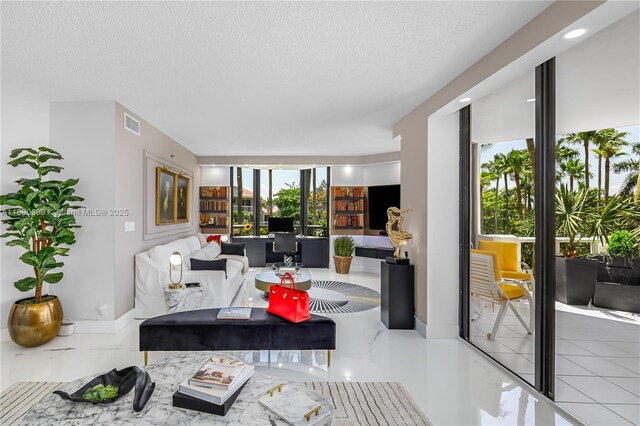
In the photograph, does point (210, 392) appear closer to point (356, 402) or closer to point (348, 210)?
point (356, 402)

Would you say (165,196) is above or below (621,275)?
above

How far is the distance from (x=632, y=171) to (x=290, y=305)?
264 centimetres

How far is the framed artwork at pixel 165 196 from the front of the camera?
500 centimetres

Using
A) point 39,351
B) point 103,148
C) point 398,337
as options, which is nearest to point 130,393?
point 39,351

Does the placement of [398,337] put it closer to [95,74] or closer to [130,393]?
[130,393]

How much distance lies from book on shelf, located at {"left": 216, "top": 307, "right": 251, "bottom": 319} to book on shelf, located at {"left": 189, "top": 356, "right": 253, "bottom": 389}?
954 millimetres

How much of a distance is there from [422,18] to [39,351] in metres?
4.76

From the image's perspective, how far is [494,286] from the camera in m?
3.21

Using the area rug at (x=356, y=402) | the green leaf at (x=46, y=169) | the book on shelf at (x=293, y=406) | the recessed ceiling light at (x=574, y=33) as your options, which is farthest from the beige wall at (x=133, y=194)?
the recessed ceiling light at (x=574, y=33)

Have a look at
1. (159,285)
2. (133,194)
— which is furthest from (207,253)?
(133,194)

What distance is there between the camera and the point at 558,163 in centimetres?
237

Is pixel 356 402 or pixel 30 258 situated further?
pixel 30 258

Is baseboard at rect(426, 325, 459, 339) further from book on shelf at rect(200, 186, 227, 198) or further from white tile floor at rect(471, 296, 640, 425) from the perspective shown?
book on shelf at rect(200, 186, 227, 198)

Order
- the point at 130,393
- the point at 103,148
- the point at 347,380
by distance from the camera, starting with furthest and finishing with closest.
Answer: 1. the point at 103,148
2. the point at 347,380
3. the point at 130,393
